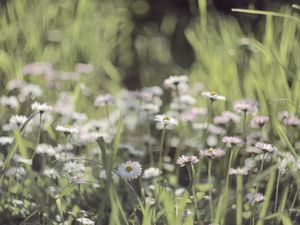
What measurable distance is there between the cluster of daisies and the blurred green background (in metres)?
0.12

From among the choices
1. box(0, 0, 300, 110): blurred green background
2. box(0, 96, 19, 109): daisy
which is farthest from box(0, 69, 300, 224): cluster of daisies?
box(0, 0, 300, 110): blurred green background

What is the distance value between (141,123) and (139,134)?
0.04 m

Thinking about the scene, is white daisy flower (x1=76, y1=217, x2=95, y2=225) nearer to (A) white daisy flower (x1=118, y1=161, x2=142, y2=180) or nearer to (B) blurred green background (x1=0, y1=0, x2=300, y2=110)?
(A) white daisy flower (x1=118, y1=161, x2=142, y2=180)

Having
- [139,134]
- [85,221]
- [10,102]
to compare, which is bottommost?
[139,134]

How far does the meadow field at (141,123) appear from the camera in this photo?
1398 mm

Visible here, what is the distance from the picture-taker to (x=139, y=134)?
7.43 feet

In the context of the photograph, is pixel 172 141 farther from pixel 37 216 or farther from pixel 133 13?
pixel 133 13

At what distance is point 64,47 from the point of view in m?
2.68

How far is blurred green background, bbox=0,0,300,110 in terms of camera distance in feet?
7.46

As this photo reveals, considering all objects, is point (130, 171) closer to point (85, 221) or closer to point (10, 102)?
point (85, 221)

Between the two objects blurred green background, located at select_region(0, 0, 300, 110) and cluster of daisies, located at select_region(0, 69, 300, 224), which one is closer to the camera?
cluster of daisies, located at select_region(0, 69, 300, 224)

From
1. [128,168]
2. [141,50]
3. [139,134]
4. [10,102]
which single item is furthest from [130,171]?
[141,50]

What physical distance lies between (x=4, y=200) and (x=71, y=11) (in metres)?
1.60

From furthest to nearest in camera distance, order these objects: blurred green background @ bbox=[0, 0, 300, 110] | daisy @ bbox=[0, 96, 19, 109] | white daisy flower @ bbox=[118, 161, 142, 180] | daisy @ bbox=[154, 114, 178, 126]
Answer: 1. blurred green background @ bbox=[0, 0, 300, 110]
2. daisy @ bbox=[0, 96, 19, 109]
3. daisy @ bbox=[154, 114, 178, 126]
4. white daisy flower @ bbox=[118, 161, 142, 180]
